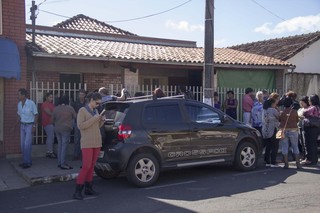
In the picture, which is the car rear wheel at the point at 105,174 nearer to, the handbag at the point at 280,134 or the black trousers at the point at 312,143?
the handbag at the point at 280,134

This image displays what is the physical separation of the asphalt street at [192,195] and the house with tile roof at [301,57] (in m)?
8.02

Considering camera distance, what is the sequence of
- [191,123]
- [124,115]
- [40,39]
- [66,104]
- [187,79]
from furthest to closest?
[187,79]
[40,39]
[66,104]
[191,123]
[124,115]

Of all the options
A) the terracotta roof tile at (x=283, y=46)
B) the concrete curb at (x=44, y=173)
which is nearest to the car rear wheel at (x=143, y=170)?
the concrete curb at (x=44, y=173)

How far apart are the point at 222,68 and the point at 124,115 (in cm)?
764

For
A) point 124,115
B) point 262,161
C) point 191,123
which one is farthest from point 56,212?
point 262,161

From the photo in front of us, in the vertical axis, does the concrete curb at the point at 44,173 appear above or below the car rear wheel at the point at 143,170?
below

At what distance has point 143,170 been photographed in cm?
757

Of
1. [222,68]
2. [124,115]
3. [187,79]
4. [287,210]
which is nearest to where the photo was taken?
[287,210]

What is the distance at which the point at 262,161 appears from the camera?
34.0 feet

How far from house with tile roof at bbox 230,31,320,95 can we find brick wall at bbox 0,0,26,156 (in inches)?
394

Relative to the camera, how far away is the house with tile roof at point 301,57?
16.2 metres

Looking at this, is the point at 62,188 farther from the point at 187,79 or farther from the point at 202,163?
the point at 187,79

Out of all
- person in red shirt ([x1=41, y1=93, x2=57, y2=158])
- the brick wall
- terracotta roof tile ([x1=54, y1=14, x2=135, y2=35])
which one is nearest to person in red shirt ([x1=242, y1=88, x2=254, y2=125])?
person in red shirt ([x1=41, y1=93, x2=57, y2=158])

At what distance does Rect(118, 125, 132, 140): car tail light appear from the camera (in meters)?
7.43
